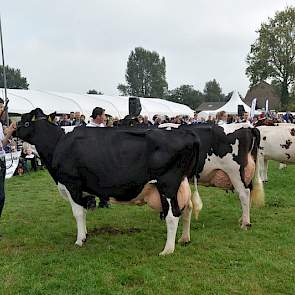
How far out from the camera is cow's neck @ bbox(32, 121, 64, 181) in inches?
276

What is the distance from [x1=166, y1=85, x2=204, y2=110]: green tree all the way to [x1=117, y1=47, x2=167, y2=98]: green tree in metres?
2.79

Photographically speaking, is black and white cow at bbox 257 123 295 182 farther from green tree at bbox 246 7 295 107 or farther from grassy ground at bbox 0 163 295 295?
green tree at bbox 246 7 295 107

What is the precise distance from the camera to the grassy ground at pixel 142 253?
5.07 meters

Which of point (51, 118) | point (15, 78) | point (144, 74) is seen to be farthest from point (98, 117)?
point (15, 78)

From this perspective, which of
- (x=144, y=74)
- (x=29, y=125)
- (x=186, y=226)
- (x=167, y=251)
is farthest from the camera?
(x=144, y=74)

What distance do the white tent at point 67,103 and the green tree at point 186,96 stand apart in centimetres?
5028

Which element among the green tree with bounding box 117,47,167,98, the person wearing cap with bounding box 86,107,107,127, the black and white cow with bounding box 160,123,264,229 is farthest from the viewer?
the green tree with bounding box 117,47,167,98

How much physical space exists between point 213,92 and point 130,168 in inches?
4812

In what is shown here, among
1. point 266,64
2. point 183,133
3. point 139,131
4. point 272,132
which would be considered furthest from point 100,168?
point 266,64

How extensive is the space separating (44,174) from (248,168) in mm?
8982

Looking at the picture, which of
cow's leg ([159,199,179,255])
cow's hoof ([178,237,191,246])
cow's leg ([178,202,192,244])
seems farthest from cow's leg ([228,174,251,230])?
cow's leg ([159,199,179,255])

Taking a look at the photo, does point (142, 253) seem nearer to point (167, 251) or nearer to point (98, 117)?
point (167, 251)

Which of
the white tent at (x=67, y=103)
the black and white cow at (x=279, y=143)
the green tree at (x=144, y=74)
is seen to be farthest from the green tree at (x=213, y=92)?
the black and white cow at (x=279, y=143)

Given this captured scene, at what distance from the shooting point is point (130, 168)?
633 cm
